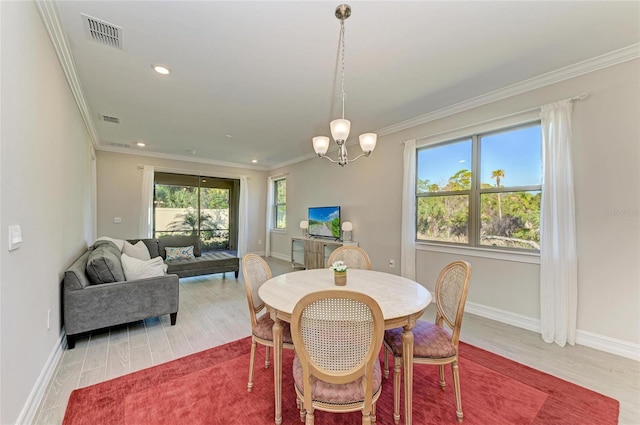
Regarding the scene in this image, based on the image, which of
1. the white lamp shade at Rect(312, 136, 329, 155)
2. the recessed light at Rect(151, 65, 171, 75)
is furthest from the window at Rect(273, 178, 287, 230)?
the white lamp shade at Rect(312, 136, 329, 155)

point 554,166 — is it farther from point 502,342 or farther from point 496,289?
point 502,342

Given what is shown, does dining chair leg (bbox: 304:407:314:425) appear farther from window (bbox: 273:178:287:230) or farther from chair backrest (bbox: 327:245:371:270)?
window (bbox: 273:178:287:230)

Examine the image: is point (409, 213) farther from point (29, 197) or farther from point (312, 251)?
point (29, 197)

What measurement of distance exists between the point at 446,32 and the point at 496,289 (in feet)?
9.40

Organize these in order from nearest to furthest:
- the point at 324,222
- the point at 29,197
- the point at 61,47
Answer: the point at 29,197, the point at 61,47, the point at 324,222


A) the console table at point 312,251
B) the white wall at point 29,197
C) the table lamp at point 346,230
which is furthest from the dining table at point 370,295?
the console table at point 312,251

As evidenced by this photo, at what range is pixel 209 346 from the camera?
8.36 feet

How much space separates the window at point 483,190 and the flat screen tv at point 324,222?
174 cm

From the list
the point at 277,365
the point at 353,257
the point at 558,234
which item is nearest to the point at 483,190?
the point at 558,234

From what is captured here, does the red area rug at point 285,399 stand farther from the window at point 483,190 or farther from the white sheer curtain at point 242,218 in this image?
the white sheer curtain at point 242,218

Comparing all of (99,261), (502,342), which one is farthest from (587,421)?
(99,261)

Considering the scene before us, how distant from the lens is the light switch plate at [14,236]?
1.39 metres

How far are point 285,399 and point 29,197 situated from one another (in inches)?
83.9

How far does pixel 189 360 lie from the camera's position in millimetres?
2295
